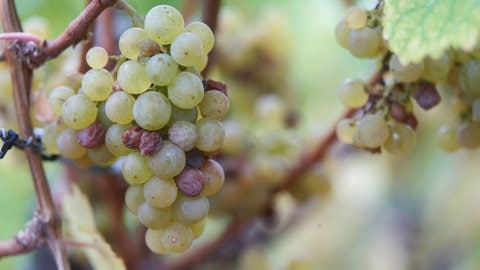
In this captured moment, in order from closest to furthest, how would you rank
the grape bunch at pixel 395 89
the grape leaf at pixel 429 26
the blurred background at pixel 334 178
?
1. the grape leaf at pixel 429 26
2. the grape bunch at pixel 395 89
3. the blurred background at pixel 334 178

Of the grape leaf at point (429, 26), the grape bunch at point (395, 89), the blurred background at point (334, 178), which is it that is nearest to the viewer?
the grape leaf at point (429, 26)

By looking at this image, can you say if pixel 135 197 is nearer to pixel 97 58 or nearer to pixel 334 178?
pixel 97 58

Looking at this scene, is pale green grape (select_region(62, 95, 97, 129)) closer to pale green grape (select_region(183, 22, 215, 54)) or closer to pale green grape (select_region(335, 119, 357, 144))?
pale green grape (select_region(183, 22, 215, 54))

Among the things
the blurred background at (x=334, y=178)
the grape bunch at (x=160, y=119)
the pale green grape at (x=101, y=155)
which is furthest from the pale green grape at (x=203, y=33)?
the blurred background at (x=334, y=178)

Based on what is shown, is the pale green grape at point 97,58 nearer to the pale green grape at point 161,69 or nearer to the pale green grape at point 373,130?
the pale green grape at point 161,69

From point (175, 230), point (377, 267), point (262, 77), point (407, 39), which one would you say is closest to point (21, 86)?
point (175, 230)

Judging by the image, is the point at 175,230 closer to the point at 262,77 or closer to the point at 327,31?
the point at 262,77

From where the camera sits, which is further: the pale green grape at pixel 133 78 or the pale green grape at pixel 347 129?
the pale green grape at pixel 347 129
